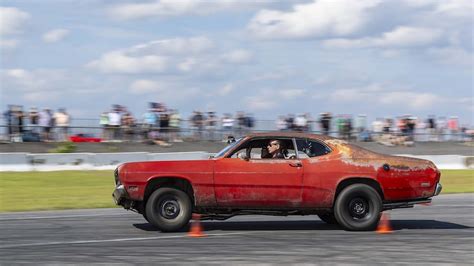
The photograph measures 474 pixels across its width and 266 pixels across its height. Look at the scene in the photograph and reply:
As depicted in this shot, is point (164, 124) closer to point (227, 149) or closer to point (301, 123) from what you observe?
point (301, 123)

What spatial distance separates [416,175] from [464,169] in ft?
66.5

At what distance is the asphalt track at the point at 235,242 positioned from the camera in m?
8.48

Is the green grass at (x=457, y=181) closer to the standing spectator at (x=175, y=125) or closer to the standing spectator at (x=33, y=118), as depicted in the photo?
the standing spectator at (x=175, y=125)

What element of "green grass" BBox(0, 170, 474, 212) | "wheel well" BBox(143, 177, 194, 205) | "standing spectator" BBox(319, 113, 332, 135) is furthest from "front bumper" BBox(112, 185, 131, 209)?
"standing spectator" BBox(319, 113, 332, 135)

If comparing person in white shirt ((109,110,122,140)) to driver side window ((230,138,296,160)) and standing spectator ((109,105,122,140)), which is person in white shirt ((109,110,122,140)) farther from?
driver side window ((230,138,296,160))

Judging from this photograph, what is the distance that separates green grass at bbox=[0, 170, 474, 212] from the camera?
52.9ft

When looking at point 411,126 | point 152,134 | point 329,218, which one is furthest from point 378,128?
point 329,218

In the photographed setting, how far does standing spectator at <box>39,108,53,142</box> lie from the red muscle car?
1751 cm

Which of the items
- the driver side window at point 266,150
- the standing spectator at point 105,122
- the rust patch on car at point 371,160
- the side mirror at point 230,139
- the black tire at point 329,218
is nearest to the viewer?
the rust patch on car at point 371,160

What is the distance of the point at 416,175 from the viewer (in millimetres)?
10984

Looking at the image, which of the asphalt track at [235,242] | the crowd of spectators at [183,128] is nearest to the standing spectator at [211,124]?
the crowd of spectators at [183,128]

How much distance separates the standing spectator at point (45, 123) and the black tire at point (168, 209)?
58.3 ft

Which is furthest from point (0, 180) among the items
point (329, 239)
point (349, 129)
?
point (349, 129)

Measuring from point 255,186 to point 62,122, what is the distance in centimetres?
1945
